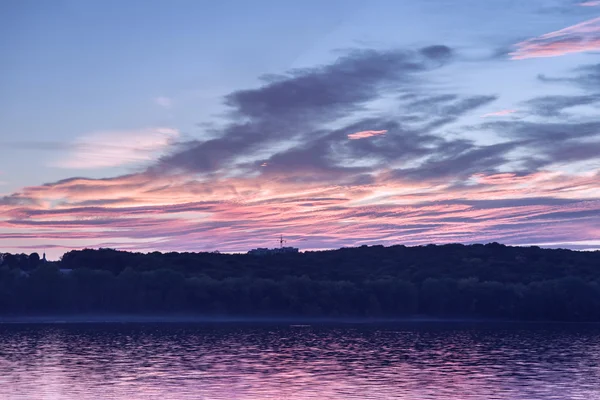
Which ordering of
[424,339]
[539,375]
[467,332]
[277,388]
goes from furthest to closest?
[467,332] < [424,339] < [539,375] < [277,388]

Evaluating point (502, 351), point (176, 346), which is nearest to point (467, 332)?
point (502, 351)

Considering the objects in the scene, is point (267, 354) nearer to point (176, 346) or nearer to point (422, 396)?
point (176, 346)

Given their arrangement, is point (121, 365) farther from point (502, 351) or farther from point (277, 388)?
point (502, 351)

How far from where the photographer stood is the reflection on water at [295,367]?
68875mm

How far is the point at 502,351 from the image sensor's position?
121 m

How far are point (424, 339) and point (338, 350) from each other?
3594cm

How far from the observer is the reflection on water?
68875mm

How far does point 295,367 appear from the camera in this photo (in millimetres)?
91000

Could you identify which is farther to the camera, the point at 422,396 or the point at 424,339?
the point at 424,339

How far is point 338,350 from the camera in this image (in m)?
118

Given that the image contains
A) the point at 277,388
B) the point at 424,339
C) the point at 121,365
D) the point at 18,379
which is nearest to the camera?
the point at 277,388

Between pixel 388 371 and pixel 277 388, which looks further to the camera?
pixel 388 371

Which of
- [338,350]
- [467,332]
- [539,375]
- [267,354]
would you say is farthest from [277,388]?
[467,332]

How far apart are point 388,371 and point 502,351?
1521 inches
